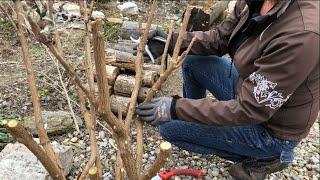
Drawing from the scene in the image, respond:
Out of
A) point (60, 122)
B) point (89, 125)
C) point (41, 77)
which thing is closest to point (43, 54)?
point (41, 77)

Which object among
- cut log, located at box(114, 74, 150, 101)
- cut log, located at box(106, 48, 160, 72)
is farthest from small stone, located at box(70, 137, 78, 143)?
cut log, located at box(106, 48, 160, 72)

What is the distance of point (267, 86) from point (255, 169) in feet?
2.53

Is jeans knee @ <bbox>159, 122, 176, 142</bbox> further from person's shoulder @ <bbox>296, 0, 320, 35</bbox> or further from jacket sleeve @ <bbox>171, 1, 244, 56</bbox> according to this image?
person's shoulder @ <bbox>296, 0, 320, 35</bbox>

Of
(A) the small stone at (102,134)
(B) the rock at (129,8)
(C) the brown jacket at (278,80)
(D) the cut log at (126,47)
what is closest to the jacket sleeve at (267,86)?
(C) the brown jacket at (278,80)

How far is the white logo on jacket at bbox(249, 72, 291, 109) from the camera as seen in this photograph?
1.98 m

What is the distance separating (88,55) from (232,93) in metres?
1.28

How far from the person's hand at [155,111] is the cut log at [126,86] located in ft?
2.87

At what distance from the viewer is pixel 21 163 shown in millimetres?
2352

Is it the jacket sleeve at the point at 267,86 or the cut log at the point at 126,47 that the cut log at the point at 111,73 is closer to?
the cut log at the point at 126,47

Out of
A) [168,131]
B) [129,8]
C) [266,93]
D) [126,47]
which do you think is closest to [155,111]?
[168,131]

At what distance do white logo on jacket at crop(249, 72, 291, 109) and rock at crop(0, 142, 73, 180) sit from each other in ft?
3.92

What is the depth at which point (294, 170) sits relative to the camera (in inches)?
116

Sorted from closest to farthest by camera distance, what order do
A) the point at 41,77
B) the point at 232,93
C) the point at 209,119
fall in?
1. the point at 209,119
2. the point at 232,93
3. the point at 41,77

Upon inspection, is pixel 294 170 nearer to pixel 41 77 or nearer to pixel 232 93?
pixel 232 93
